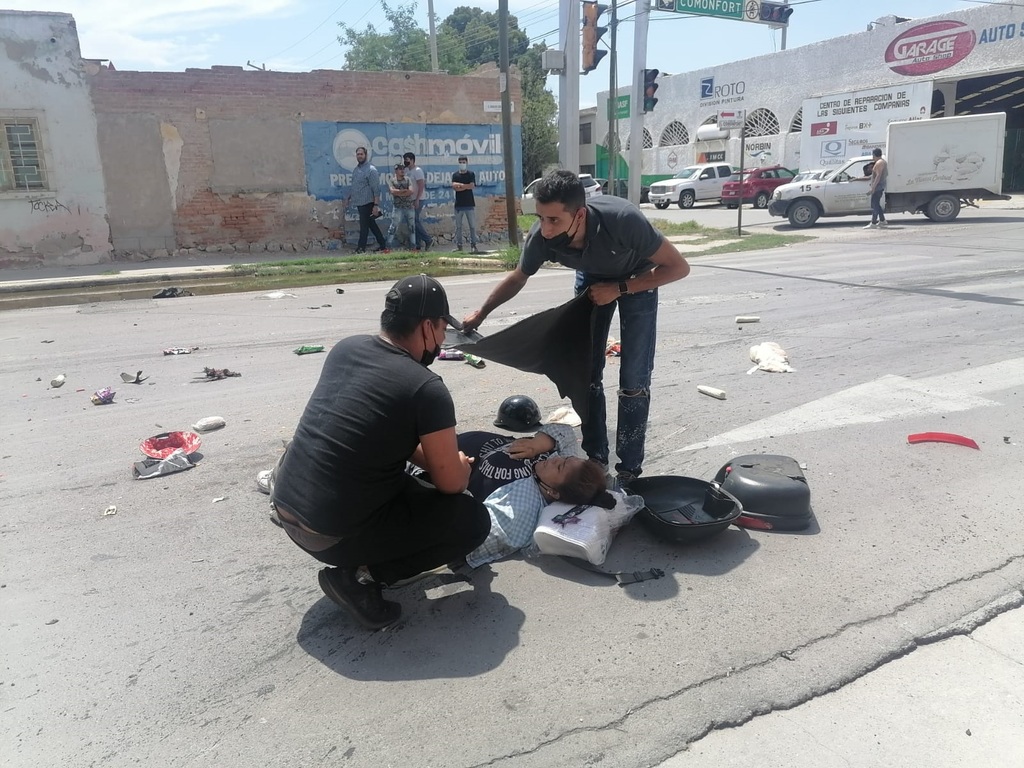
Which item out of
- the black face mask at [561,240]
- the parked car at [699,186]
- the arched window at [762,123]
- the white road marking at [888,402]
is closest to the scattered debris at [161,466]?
the black face mask at [561,240]

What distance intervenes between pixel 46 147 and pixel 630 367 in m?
15.4

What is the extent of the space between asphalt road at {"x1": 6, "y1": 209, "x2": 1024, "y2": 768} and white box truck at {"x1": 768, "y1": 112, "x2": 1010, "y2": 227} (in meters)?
17.0

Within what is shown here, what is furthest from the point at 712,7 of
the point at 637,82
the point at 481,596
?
the point at 481,596

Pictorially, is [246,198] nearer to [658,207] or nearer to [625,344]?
[625,344]

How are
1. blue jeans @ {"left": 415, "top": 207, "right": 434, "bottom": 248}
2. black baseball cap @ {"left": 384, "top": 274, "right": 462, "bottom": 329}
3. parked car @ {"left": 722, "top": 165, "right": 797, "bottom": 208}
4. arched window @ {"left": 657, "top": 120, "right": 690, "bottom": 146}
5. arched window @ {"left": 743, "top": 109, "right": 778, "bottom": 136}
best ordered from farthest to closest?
arched window @ {"left": 657, "top": 120, "right": 690, "bottom": 146}
arched window @ {"left": 743, "top": 109, "right": 778, "bottom": 136}
parked car @ {"left": 722, "top": 165, "right": 797, "bottom": 208}
blue jeans @ {"left": 415, "top": 207, "right": 434, "bottom": 248}
black baseball cap @ {"left": 384, "top": 274, "right": 462, "bottom": 329}

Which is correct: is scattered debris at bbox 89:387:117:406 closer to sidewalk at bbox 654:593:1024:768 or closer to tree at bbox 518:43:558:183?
sidewalk at bbox 654:593:1024:768

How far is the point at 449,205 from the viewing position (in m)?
19.3

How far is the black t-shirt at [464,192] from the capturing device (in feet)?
54.2

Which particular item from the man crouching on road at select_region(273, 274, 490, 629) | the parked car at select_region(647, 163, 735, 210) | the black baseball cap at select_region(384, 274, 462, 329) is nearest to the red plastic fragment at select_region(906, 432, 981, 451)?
the man crouching on road at select_region(273, 274, 490, 629)

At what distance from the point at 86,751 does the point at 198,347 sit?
615 cm

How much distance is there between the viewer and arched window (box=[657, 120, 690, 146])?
41.8 meters

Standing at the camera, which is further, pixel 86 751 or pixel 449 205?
pixel 449 205

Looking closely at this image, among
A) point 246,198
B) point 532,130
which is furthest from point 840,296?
point 532,130

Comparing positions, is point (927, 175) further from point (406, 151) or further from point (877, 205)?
point (406, 151)
